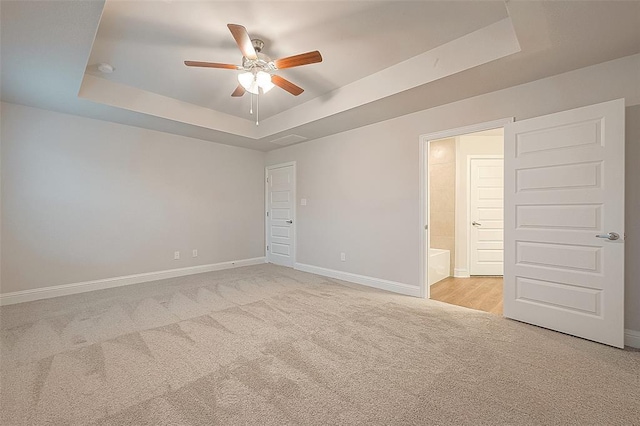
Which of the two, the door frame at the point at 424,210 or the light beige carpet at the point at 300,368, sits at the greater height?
the door frame at the point at 424,210

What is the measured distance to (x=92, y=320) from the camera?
9.41 feet

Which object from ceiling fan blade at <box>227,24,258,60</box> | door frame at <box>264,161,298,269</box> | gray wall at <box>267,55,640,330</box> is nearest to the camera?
ceiling fan blade at <box>227,24,258,60</box>

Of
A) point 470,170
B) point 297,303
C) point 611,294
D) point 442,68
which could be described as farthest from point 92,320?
point 470,170

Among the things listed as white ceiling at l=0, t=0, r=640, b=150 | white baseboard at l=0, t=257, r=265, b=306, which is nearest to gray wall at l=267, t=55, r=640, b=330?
white ceiling at l=0, t=0, r=640, b=150

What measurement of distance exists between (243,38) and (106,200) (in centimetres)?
348

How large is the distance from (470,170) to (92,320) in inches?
235

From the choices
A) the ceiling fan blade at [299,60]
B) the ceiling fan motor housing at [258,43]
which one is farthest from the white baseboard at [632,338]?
the ceiling fan motor housing at [258,43]

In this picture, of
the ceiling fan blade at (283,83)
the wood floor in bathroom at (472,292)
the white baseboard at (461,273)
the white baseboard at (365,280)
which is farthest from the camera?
the white baseboard at (461,273)

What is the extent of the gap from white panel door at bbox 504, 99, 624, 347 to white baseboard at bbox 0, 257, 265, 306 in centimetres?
465

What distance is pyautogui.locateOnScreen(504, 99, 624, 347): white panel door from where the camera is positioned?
2.28m

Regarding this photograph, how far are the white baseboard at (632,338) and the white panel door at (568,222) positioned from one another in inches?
7.9

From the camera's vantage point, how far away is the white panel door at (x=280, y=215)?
553 centimetres

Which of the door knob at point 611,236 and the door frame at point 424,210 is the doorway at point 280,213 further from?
the door knob at point 611,236

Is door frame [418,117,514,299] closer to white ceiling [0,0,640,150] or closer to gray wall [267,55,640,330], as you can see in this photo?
gray wall [267,55,640,330]
